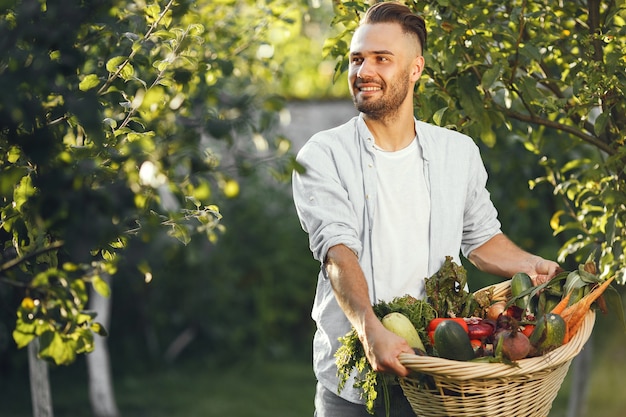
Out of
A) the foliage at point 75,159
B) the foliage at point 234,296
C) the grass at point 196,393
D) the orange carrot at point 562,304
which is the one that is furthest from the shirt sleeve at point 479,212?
the foliage at point 234,296

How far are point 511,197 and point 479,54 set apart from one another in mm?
1697

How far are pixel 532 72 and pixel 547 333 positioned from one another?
3.62ft

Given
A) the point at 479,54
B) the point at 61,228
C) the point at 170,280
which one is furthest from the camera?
the point at 170,280

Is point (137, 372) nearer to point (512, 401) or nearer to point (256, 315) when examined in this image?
point (256, 315)

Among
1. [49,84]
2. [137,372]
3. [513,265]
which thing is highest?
[49,84]

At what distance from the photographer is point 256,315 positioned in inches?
281

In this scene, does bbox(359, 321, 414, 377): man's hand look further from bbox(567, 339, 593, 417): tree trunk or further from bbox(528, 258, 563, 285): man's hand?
bbox(567, 339, 593, 417): tree trunk

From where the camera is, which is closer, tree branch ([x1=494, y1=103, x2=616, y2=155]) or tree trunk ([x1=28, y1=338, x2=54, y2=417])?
tree branch ([x1=494, y1=103, x2=616, y2=155])

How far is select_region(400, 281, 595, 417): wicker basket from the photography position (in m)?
2.08

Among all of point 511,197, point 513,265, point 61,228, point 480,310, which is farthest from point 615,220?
point 61,228

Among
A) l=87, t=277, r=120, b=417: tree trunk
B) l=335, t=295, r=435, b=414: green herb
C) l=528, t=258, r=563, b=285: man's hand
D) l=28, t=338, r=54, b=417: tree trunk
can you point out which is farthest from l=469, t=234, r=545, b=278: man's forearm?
l=87, t=277, r=120, b=417: tree trunk

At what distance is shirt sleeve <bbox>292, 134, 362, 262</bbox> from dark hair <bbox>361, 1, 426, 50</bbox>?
412 millimetres

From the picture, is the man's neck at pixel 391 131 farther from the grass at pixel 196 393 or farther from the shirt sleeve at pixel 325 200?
the grass at pixel 196 393

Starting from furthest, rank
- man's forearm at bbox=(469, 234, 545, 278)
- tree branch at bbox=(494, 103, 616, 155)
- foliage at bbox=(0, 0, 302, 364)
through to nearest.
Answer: tree branch at bbox=(494, 103, 616, 155) → man's forearm at bbox=(469, 234, 545, 278) → foliage at bbox=(0, 0, 302, 364)
